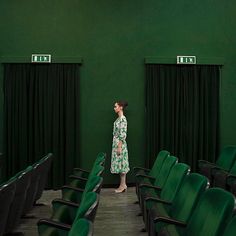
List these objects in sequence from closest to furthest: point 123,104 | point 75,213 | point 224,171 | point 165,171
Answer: point 75,213 → point 165,171 → point 224,171 → point 123,104

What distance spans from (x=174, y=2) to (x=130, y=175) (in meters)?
3.56

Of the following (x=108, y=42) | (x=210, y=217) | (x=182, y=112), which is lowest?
(x=210, y=217)

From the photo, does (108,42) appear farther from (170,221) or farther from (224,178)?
(170,221)

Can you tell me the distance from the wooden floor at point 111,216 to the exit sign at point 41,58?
8.32ft

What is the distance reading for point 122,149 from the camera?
734 cm

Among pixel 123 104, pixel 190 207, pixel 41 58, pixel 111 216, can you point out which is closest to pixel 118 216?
pixel 111 216

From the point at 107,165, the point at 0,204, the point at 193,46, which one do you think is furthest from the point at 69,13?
the point at 0,204

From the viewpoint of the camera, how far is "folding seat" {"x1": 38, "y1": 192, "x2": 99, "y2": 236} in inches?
78.0

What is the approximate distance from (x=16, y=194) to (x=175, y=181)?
59.4 inches

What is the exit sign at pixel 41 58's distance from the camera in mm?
7777

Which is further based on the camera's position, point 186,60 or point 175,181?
point 186,60

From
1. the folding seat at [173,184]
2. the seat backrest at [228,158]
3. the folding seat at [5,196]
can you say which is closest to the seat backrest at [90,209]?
the folding seat at [5,196]

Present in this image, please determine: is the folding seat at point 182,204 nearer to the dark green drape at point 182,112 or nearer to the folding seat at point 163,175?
the folding seat at point 163,175

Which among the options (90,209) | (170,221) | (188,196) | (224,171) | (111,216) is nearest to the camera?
(90,209)
